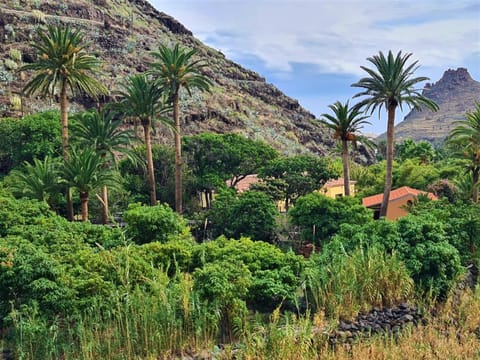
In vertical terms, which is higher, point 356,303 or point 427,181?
point 427,181

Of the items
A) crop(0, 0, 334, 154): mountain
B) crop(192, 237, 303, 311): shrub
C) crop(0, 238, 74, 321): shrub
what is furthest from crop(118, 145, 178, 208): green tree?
crop(0, 238, 74, 321): shrub

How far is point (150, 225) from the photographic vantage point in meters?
19.5

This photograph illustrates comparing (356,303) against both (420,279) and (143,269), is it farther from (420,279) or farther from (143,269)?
(143,269)

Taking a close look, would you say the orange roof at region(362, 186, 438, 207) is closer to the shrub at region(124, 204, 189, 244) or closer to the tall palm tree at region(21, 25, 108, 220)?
the shrub at region(124, 204, 189, 244)

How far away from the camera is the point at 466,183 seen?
3466 cm

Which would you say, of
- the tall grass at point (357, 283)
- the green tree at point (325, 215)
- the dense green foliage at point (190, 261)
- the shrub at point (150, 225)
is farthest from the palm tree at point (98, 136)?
the tall grass at point (357, 283)

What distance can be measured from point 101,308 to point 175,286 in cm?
200

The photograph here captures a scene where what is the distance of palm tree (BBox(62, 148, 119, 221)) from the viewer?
82.5 feet

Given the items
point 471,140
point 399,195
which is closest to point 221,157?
point 399,195

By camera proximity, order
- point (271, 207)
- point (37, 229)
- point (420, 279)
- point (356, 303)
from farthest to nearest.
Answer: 1. point (271, 207)
2. point (37, 229)
3. point (420, 279)
4. point (356, 303)

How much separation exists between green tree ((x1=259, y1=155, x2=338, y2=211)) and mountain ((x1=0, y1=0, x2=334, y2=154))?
80.7 feet

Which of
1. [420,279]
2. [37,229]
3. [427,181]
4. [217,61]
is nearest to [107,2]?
[217,61]

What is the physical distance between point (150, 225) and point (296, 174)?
1031 inches

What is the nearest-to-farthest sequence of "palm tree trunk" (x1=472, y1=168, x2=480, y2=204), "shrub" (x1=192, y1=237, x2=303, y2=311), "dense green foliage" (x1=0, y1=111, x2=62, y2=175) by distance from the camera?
"shrub" (x1=192, y1=237, x2=303, y2=311)
"palm tree trunk" (x1=472, y1=168, x2=480, y2=204)
"dense green foliage" (x1=0, y1=111, x2=62, y2=175)
